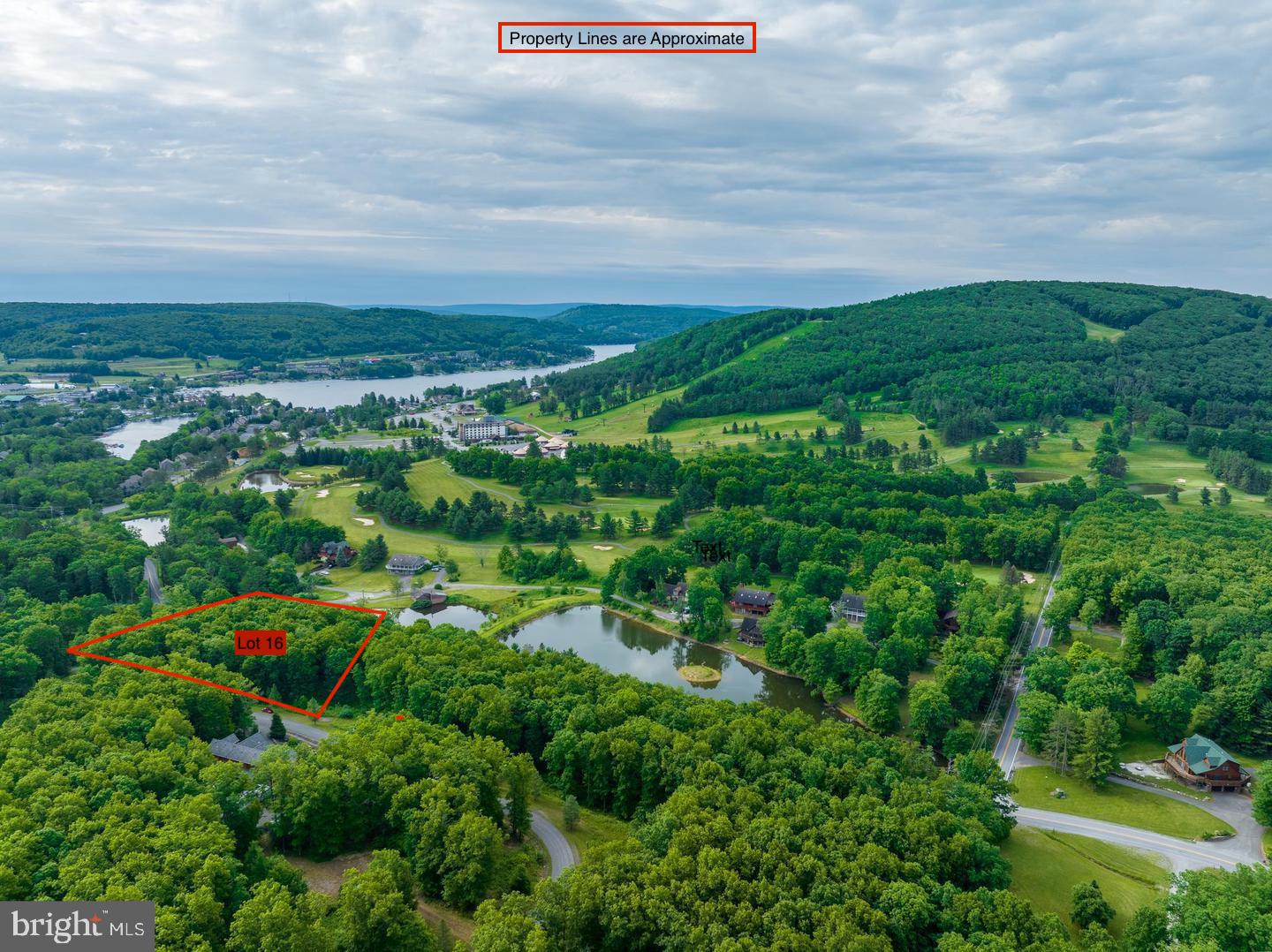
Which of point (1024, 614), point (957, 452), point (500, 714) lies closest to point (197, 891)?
point (500, 714)

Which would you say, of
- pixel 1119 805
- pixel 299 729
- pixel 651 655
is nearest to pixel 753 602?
pixel 651 655

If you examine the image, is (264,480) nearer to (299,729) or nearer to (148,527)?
(148,527)

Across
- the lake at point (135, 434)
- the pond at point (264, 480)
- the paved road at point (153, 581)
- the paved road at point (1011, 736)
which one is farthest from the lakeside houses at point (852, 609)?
the lake at point (135, 434)

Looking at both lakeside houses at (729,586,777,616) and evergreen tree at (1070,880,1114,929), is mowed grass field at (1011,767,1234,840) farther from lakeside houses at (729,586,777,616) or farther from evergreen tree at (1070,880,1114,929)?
lakeside houses at (729,586,777,616)

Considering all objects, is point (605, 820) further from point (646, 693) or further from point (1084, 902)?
point (1084, 902)

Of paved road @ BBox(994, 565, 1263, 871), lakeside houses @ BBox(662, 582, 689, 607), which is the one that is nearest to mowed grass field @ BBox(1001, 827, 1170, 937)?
paved road @ BBox(994, 565, 1263, 871)

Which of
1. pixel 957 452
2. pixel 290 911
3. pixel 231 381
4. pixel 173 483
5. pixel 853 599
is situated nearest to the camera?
pixel 290 911

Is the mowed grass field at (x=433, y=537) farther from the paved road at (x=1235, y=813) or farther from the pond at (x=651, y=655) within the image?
the paved road at (x=1235, y=813)
